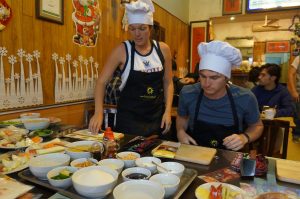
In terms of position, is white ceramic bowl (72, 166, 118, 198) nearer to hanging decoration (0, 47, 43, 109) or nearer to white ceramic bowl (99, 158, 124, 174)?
white ceramic bowl (99, 158, 124, 174)

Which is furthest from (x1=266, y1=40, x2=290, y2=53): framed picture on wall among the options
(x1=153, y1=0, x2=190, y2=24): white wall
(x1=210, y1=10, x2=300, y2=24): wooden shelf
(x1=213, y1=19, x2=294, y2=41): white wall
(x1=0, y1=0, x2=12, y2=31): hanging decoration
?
(x1=0, y1=0, x2=12, y2=31): hanging decoration

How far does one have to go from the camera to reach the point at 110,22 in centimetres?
298

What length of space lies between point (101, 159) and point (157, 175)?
0.33 metres

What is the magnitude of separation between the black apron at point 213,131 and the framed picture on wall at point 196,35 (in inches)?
186

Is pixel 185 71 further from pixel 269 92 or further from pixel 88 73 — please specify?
pixel 88 73

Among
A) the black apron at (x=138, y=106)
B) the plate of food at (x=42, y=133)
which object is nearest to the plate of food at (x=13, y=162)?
the plate of food at (x=42, y=133)

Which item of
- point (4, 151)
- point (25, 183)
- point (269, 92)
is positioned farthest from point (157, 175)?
point (269, 92)

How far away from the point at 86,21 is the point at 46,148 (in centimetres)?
171

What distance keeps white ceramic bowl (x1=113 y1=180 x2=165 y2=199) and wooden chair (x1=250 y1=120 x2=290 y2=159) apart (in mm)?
2048

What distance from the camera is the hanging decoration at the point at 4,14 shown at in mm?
1757

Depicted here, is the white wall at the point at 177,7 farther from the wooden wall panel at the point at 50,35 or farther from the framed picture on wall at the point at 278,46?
the framed picture on wall at the point at 278,46

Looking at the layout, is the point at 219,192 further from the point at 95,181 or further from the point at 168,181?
the point at 95,181

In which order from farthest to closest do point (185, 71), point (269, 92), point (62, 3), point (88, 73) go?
1. point (185, 71)
2. point (269, 92)
3. point (88, 73)
4. point (62, 3)

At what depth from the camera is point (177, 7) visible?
17.8 feet
